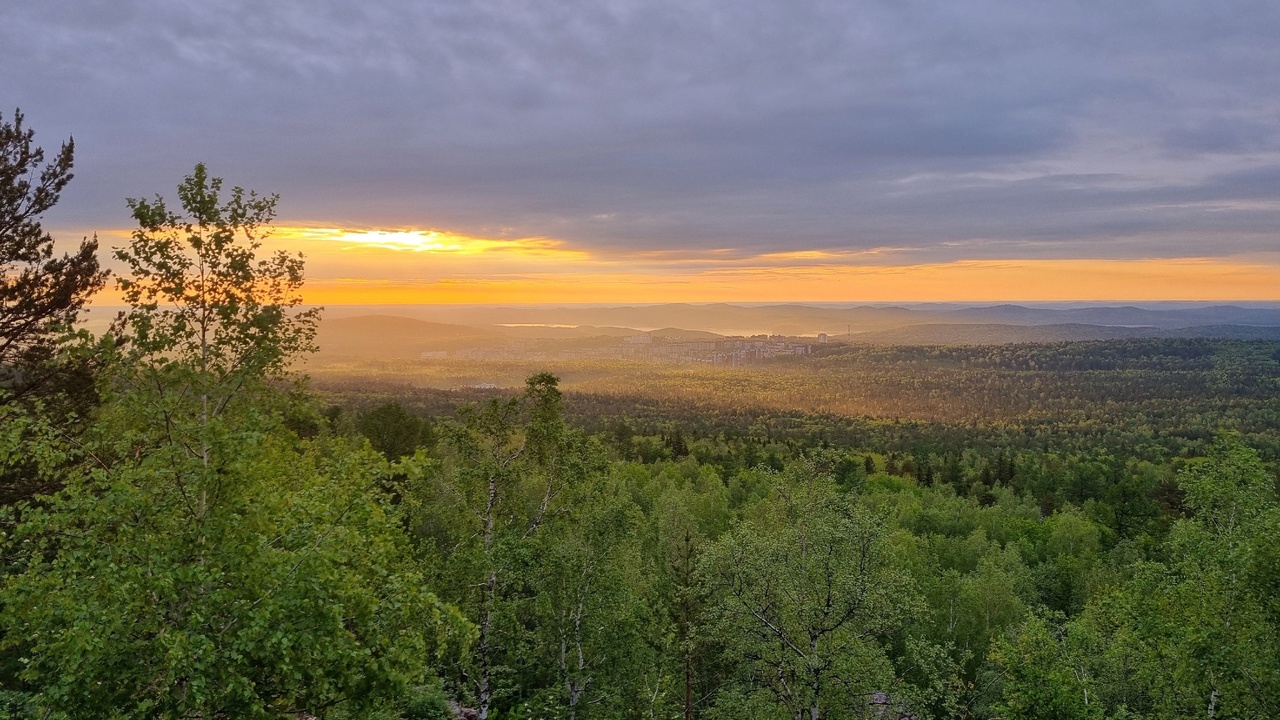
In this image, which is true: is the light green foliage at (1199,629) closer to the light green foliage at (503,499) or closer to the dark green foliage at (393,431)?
the light green foliage at (503,499)

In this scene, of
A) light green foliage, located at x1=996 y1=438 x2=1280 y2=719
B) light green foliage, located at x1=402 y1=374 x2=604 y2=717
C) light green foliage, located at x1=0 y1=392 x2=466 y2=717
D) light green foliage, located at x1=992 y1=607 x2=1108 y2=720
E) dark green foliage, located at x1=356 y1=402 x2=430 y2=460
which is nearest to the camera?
light green foliage, located at x1=0 y1=392 x2=466 y2=717

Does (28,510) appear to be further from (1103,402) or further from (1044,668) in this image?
(1103,402)

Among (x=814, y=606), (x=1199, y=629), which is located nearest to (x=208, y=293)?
(x=814, y=606)

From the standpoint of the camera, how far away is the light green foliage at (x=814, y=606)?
59.9ft

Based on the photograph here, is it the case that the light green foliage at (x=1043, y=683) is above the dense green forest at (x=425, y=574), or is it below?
below

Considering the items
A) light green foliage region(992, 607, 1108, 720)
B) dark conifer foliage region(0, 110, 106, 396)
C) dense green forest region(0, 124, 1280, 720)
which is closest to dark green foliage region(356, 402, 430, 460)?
dense green forest region(0, 124, 1280, 720)

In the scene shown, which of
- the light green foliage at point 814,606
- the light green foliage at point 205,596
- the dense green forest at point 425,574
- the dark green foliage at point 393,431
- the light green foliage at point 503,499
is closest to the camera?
the light green foliage at point 205,596

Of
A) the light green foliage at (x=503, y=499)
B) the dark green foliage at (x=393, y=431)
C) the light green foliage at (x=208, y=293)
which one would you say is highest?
the light green foliage at (x=208, y=293)

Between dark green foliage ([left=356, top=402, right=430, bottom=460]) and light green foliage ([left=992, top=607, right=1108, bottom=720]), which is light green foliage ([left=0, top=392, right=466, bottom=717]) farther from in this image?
dark green foliage ([left=356, top=402, right=430, bottom=460])

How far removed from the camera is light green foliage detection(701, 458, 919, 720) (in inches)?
719

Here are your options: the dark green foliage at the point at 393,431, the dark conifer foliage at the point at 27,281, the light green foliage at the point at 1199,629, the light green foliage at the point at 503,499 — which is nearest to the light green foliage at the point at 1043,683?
the light green foliage at the point at 1199,629

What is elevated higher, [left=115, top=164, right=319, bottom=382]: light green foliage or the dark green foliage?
[left=115, top=164, right=319, bottom=382]: light green foliage

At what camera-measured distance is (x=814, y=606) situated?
1859 centimetres

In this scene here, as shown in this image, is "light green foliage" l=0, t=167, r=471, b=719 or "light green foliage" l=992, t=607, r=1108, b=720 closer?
"light green foliage" l=0, t=167, r=471, b=719
